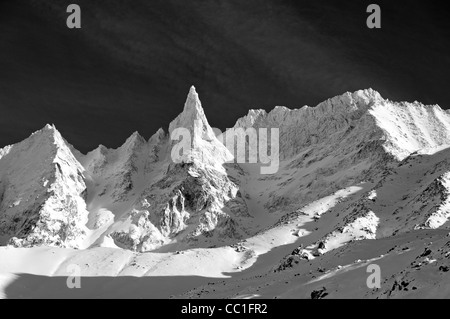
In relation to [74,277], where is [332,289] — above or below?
below

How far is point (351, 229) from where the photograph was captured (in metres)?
125

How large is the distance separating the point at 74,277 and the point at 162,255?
74.8 feet

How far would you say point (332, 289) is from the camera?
4572cm

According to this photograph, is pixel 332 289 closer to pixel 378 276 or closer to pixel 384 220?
pixel 378 276

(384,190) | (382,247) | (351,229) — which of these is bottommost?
(382,247)

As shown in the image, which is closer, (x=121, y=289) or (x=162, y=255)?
(x=121, y=289)

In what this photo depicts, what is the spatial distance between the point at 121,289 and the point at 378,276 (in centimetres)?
7348
